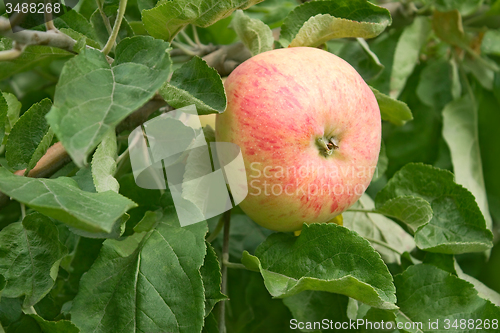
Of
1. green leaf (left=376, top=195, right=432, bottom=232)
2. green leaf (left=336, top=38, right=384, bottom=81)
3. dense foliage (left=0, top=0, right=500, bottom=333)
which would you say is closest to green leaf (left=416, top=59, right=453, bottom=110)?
dense foliage (left=0, top=0, right=500, bottom=333)

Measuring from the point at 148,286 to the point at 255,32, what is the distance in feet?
1.16

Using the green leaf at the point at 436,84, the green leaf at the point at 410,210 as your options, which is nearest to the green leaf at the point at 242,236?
the green leaf at the point at 410,210

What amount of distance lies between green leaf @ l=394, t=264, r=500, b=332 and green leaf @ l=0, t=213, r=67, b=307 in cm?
47

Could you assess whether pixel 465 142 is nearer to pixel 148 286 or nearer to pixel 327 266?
pixel 327 266

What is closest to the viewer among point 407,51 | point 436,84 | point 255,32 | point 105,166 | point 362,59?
point 105,166

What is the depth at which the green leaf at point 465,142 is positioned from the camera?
91 cm

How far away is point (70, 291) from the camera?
0.69 metres

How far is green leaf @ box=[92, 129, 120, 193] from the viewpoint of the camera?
0.47m

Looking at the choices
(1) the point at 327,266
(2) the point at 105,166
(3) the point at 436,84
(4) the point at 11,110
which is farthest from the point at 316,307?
(3) the point at 436,84

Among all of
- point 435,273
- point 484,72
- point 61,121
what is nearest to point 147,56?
point 61,121

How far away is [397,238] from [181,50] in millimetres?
515

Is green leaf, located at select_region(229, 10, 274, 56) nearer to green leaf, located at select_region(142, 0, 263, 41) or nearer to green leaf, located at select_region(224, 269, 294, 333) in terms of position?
green leaf, located at select_region(142, 0, 263, 41)

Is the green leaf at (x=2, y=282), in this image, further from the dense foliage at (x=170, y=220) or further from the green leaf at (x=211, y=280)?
the green leaf at (x=211, y=280)

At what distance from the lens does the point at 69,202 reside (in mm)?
401
